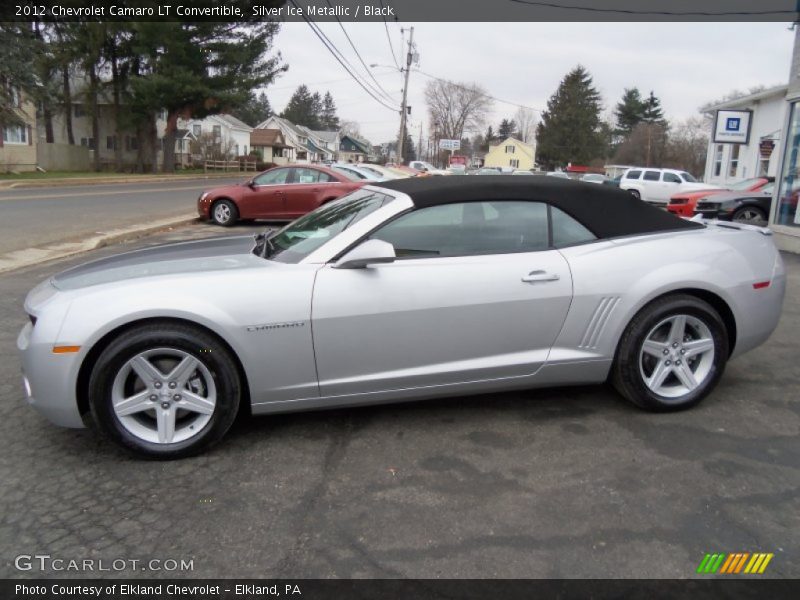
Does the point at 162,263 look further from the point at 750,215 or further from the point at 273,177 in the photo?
the point at 750,215

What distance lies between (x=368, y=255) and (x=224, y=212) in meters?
11.2

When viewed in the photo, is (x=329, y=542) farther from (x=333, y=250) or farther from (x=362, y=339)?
(x=333, y=250)

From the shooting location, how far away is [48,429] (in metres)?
3.53

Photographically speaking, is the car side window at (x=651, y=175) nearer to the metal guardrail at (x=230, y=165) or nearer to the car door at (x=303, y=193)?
the car door at (x=303, y=193)

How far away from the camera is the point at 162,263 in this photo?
3535 mm

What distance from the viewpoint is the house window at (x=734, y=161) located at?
2769cm

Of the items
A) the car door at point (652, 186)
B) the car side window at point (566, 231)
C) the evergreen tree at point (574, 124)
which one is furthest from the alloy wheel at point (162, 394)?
the evergreen tree at point (574, 124)

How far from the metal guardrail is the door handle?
55.9 m

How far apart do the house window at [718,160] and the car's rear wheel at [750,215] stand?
58.2ft

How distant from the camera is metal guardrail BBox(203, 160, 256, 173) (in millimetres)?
58812

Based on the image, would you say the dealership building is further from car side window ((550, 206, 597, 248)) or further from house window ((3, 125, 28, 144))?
house window ((3, 125, 28, 144))
